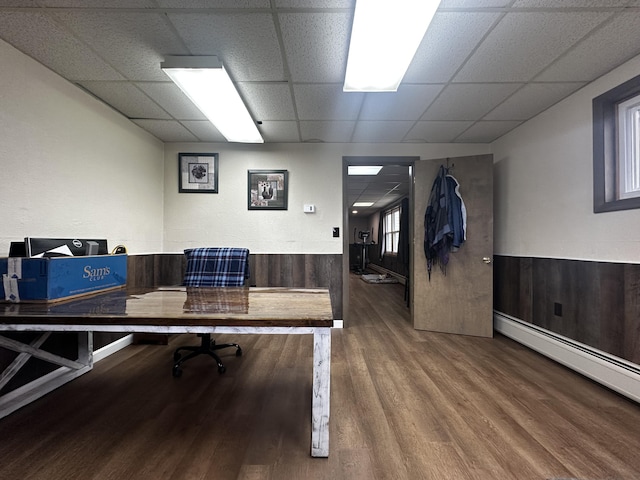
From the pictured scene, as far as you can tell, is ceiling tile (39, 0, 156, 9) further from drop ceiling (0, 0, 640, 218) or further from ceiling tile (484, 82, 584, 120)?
ceiling tile (484, 82, 584, 120)

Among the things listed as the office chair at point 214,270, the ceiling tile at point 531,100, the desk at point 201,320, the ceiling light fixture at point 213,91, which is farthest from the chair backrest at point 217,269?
the ceiling tile at point 531,100

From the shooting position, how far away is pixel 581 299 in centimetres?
239

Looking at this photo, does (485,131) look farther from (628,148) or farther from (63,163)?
(63,163)

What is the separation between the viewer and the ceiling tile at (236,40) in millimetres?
1714

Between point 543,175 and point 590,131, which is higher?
point 590,131

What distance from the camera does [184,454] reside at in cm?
144

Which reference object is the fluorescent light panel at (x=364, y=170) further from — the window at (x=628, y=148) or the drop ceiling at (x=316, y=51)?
the window at (x=628, y=148)

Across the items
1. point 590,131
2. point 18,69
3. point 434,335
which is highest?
point 18,69

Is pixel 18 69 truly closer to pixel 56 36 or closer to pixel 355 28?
pixel 56 36

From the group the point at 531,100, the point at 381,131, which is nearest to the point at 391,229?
the point at 381,131

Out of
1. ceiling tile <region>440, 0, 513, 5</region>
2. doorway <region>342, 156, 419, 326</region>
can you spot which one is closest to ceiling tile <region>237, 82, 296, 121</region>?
doorway <region>342, 156, 419, 326</region>

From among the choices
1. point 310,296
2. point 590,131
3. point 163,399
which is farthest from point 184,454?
point 590,131

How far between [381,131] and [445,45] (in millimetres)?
1458

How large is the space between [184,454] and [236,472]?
31 cm
